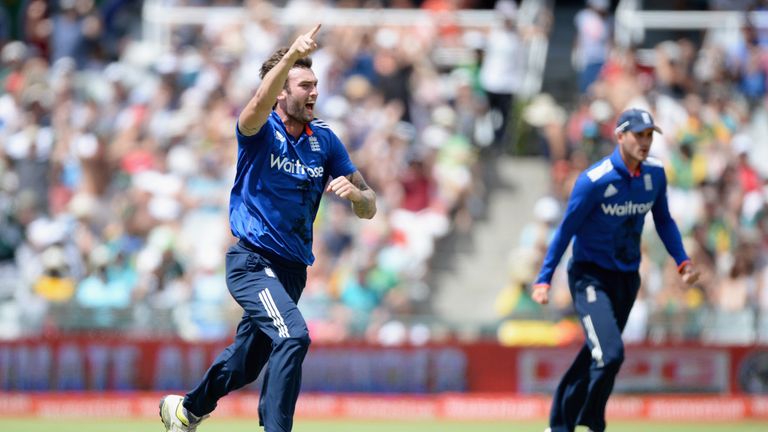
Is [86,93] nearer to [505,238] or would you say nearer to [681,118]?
[505,238]

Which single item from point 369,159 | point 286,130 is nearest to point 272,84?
point 286,130

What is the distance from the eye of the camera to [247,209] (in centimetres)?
905

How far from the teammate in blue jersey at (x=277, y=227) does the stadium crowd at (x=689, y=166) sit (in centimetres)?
689

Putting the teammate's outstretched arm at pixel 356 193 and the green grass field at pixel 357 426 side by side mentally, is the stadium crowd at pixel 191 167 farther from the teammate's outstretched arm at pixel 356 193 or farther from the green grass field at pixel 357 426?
the teammate's outstretched arm at pixel 356 193

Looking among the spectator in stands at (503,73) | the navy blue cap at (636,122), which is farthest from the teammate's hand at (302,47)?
the spectator in stands at (503,73)

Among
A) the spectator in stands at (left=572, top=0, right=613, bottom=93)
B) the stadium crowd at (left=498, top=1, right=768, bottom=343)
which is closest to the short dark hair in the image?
the stadium crowd at (left=498, top=1, right=768, bottom=343)

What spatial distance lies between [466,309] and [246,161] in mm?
8896

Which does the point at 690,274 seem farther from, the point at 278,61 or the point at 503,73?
the point at 503,73

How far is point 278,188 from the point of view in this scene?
29.5ft

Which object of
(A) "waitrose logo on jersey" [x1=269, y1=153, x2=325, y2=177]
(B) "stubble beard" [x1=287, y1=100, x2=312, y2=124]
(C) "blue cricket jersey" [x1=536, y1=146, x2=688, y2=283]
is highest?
(B) "stubble beard" [x1=287, y1=100, x2=312, y2=124]

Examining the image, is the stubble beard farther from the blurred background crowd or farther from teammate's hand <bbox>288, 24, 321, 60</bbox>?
the blurred background crowd

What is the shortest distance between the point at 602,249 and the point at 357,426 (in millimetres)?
4844

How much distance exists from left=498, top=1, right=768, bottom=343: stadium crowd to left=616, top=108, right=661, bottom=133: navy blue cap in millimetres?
5237

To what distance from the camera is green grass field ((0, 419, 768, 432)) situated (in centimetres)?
1378
